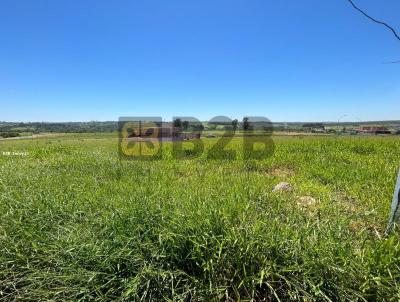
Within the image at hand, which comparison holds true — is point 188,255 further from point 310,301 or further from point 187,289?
point 310,301

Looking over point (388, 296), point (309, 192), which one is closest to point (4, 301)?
point (388, 296)

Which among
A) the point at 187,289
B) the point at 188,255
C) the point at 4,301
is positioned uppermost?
the point at 188,255

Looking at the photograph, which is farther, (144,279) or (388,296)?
(144,279)

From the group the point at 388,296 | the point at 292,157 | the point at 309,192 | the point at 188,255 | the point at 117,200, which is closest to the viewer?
the point at 388,296

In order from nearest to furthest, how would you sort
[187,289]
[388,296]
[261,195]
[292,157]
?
[388,296] → [187,289] → [261,195] → [292,157]

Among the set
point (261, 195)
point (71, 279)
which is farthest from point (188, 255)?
point (261, 195)

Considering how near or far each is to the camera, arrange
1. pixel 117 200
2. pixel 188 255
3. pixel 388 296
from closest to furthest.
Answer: pixel 388 296 → pixel 188 255 → pixel 117 200

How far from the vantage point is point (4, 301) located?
73.1 inches

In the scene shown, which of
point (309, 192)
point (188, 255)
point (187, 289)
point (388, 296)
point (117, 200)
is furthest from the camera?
point (309, 192)

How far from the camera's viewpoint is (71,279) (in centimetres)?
184

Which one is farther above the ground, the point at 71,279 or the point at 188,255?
the point at 188,255

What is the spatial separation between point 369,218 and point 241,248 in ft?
6.26

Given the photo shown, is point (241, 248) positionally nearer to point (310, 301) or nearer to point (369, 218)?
point (310, 301)

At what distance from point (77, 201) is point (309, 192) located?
3319 mm
